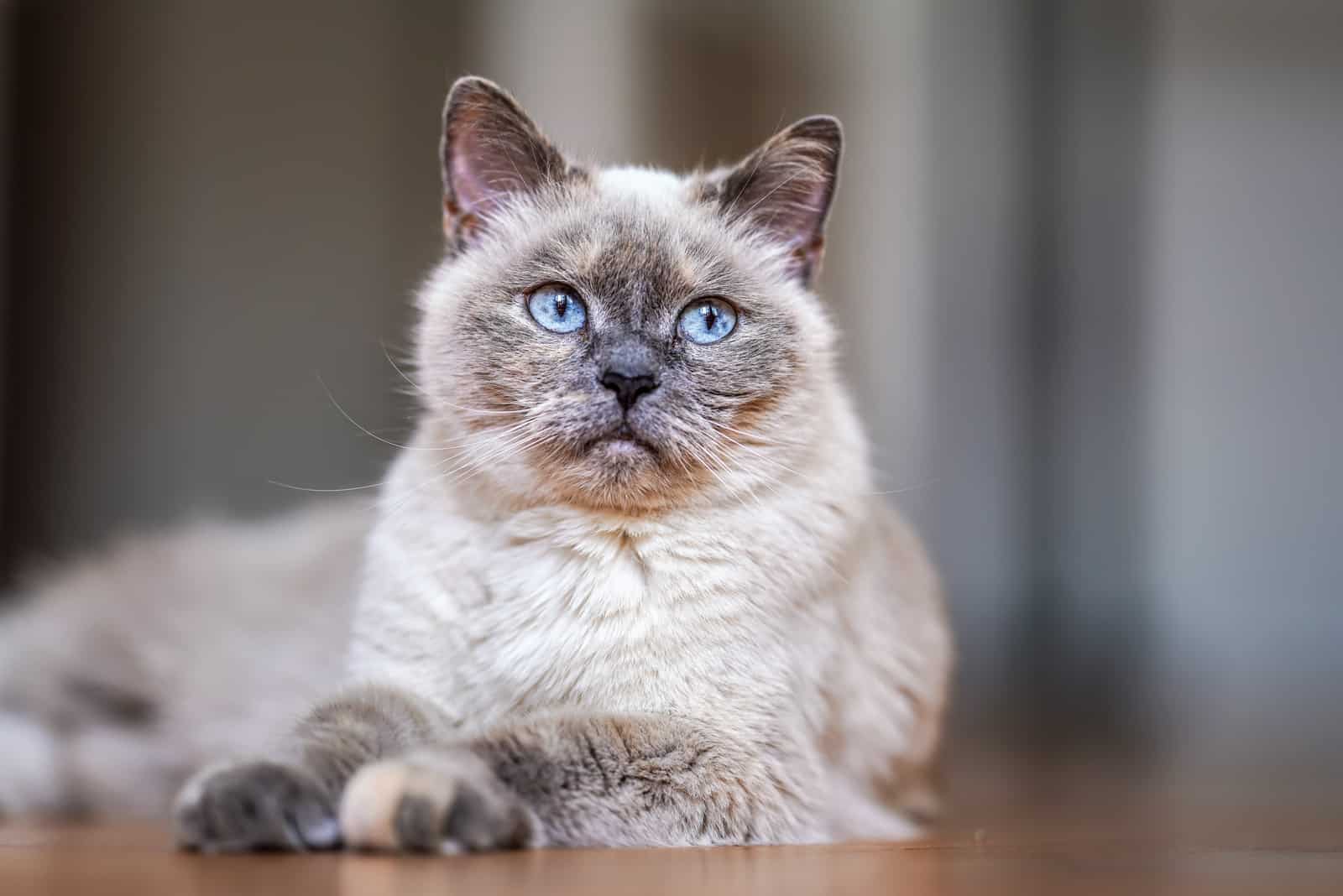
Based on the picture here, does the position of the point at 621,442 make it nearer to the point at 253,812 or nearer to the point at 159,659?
the point at 253,812

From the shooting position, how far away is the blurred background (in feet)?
18.6

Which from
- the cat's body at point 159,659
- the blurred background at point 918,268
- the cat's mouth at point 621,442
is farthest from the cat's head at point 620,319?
the blurred background at point 918,268

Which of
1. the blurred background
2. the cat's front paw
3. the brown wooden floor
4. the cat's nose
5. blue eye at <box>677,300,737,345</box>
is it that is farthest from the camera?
the blurred background

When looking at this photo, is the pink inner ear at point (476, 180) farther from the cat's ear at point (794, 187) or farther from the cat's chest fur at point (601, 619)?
the cat's chest fur at point (601, 619)

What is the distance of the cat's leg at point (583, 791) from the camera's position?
164 centimetres

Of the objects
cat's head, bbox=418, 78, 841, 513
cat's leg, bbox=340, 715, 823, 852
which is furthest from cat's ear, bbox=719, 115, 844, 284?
cat's leg, bbox=340, 715, 823, 852

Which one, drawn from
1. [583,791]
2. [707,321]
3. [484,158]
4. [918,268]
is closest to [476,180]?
[484,158]

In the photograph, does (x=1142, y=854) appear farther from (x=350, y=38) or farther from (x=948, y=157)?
(x=948, y=157)

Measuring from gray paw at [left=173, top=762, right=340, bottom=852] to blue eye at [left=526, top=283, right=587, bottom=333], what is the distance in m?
0.77

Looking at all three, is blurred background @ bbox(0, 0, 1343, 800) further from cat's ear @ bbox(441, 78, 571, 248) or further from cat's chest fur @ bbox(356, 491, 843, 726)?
cat's ear @ bbox(441, 78, 571, 248)

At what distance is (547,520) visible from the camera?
7.09ft

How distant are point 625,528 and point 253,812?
2.35ft

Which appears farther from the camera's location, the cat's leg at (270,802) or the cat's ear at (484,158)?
the cat's ear at (484,158)

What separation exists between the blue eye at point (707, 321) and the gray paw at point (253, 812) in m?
0.86
